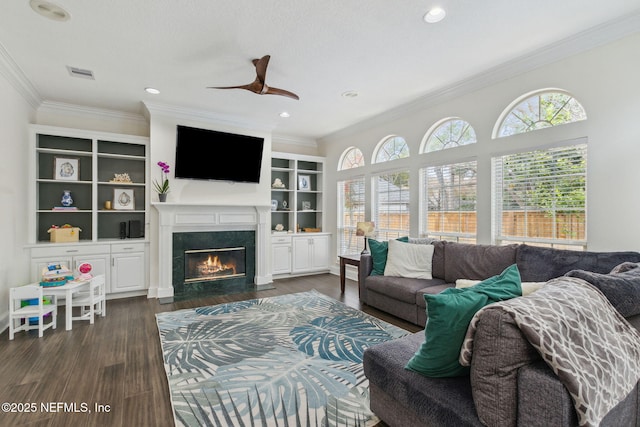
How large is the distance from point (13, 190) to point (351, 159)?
490 centimetres

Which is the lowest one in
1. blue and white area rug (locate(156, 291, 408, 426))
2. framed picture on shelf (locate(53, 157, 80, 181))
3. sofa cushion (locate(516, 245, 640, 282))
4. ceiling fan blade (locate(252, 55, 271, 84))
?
blue and white area rug (locate(156, 291, 408, 426))

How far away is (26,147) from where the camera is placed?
3900 millimetres

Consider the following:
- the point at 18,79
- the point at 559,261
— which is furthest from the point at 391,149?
the point at 18,79

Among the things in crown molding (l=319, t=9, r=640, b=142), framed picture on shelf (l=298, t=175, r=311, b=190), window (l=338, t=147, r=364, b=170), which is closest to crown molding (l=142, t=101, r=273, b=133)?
framed picture on shelf (l=298, t=175, r=311, b=190)

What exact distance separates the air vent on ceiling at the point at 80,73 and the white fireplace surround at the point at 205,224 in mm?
1707

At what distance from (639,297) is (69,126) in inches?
247

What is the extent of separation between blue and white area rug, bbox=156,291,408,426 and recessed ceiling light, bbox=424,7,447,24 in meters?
2.86

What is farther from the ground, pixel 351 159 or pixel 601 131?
pixel 351 159

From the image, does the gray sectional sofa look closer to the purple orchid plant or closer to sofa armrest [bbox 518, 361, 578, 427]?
sofa armrest [bbox 518, 361, 578, 427]

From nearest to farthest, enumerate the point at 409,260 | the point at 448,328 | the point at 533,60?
1. the point at 448,328
2. the point at 533,60
3. the point at 409,260

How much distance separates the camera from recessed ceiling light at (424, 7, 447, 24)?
2.37 metres

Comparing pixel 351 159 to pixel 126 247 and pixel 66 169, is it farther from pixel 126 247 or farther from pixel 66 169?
pixel 66 169

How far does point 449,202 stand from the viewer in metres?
4.05

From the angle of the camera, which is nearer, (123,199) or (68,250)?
(68,250)
